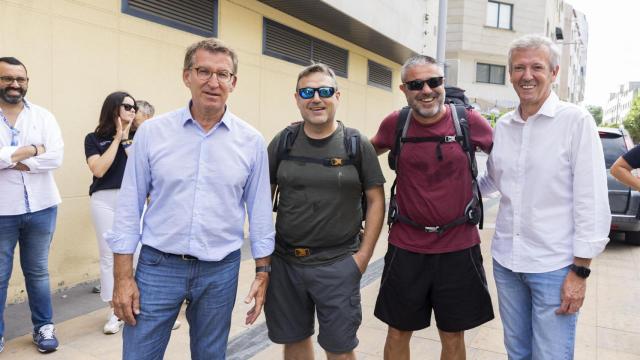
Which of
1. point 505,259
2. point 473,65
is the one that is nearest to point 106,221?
point 505,259

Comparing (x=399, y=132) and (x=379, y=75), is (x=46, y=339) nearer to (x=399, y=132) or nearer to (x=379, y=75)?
(x=399, y=132)

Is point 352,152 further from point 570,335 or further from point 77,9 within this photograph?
point 77,9

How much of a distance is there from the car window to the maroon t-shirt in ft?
19.7

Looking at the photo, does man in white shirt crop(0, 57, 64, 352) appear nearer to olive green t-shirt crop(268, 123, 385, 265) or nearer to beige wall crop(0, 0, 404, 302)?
beige wall crop(0, 0, 404, 302)

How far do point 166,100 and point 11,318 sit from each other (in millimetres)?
2954

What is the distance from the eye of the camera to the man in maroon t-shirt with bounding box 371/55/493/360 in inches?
110

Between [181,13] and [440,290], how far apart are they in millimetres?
5025

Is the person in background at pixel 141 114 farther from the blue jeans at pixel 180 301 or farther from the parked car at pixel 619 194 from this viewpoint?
the parked car at pixel 619 194

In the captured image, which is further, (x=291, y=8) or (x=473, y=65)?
(x=473, y=65)

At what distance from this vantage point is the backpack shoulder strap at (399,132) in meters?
2.92

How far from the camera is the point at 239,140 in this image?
7.84 feet

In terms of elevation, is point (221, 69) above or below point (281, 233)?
above

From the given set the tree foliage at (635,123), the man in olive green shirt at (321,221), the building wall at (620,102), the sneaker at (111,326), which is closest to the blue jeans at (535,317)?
the man in olive green shirt at (321,221)

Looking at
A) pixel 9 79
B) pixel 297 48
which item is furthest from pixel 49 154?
pixel 297 48
